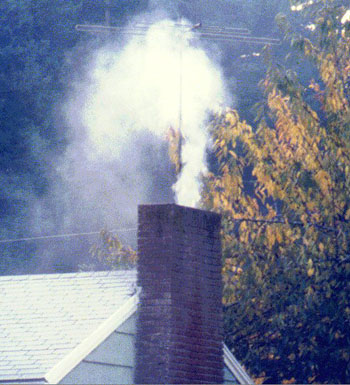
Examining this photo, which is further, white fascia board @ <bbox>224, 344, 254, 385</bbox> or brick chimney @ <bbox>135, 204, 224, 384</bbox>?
white fascia board @ <bbox>224, 344, 254, 385</bbox>

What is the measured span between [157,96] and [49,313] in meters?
16.2

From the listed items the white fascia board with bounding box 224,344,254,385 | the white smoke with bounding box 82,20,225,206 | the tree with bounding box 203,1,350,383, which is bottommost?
the white fascia board with bounding box 224,344,254,385

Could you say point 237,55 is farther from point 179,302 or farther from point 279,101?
point 179,302

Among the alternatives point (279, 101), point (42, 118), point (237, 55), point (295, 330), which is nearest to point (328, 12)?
point (279, 101)

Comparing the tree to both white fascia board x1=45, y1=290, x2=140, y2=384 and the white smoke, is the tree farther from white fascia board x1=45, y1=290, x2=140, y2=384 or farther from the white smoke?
white fascia board x1=45, y1=290, x2=140, y2=384

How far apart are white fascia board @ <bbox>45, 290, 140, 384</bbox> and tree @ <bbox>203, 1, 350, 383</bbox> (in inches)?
132

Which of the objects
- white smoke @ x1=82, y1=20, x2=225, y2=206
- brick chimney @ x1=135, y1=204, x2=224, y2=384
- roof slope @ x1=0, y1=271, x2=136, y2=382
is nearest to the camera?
roof slope @ x1=0, y1=271, x2=136, y2=382

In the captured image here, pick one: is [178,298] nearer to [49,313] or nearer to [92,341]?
[92,341]

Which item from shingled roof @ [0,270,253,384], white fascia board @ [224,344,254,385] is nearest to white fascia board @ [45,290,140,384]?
shingled roof @ [0,270,253,384]

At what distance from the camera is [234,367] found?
12.4 metres

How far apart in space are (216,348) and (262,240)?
3.66m

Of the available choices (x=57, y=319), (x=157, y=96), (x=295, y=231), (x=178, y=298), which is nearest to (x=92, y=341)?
(x=57, y=319)

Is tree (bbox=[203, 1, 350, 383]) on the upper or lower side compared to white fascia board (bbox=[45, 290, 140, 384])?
upper

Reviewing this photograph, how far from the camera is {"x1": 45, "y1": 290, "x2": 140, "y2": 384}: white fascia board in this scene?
9969 millimetres
